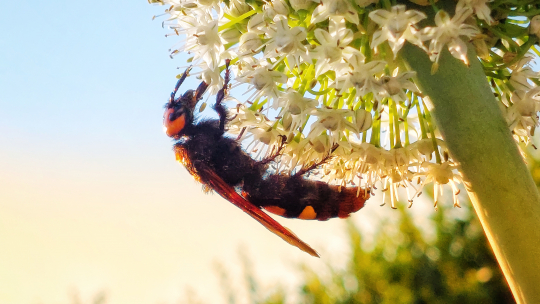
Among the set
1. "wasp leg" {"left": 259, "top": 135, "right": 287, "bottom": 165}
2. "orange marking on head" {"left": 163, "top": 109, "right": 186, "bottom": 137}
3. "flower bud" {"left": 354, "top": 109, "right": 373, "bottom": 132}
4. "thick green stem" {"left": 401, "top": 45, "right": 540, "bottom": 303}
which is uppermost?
"orange marking on head" {"left": 163, "top": 109, "right": 186, "bottom": 137}

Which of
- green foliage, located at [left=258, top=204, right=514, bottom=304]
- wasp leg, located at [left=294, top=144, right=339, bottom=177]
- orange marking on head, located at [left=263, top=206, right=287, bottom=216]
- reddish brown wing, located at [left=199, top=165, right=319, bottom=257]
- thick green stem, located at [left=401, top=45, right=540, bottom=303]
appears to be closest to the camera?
thick green stem, located at [left=401, top=45, right=540, bottom=303]

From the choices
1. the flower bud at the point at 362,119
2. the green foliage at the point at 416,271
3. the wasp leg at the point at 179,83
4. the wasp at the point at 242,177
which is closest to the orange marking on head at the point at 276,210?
the wasp at the point at 242,177

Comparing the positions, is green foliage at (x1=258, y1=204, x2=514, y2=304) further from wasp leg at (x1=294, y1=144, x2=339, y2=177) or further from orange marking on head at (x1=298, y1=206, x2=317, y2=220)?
wasp leg at (x1=294, y1=144, x2=339, y2=177)

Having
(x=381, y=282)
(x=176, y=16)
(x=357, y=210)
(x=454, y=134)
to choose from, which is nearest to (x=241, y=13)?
(x=176, y=16)

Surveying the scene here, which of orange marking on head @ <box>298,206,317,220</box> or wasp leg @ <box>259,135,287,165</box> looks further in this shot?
orange marking on head @ <box>298,206,317,220</box>

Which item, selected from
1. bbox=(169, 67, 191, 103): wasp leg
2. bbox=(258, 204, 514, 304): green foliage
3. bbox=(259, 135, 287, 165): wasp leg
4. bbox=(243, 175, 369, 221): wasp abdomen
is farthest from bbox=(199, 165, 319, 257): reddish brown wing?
bbox=(258, 204, 514, 304): green foliage

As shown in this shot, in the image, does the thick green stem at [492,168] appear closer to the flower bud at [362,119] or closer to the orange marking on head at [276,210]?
the flower bud at [362,119]
